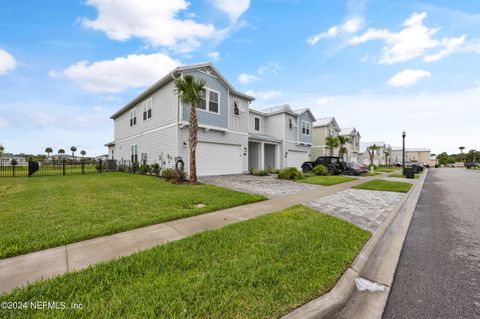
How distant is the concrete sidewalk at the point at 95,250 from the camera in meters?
2.58

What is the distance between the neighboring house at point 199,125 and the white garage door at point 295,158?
3.53 meters

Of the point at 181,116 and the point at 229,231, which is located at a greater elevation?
the point at 181,116

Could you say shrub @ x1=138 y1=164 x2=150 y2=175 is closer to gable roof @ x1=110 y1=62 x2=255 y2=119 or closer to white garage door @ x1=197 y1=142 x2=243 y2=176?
white garage door @ x1=197 y1=142 x2=243 y2=176

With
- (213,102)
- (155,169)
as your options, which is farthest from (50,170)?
(213,102)

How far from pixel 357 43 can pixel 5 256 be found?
16.8 meters

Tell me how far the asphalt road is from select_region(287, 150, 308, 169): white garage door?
16886 mm

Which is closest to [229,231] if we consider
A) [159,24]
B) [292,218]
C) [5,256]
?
[292,218]

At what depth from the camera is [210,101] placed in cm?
1420

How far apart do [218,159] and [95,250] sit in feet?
39.1

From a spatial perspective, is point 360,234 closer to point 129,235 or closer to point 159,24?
point 129,235

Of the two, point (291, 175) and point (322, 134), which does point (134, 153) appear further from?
point (322, 134)

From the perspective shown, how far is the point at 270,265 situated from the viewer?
276 centimetres

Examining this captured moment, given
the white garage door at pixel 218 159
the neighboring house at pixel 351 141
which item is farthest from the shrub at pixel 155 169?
the neighboring house at pixel 351 141

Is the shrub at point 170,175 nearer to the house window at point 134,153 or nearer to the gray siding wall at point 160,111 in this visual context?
the gray siding wall at point 160,111
